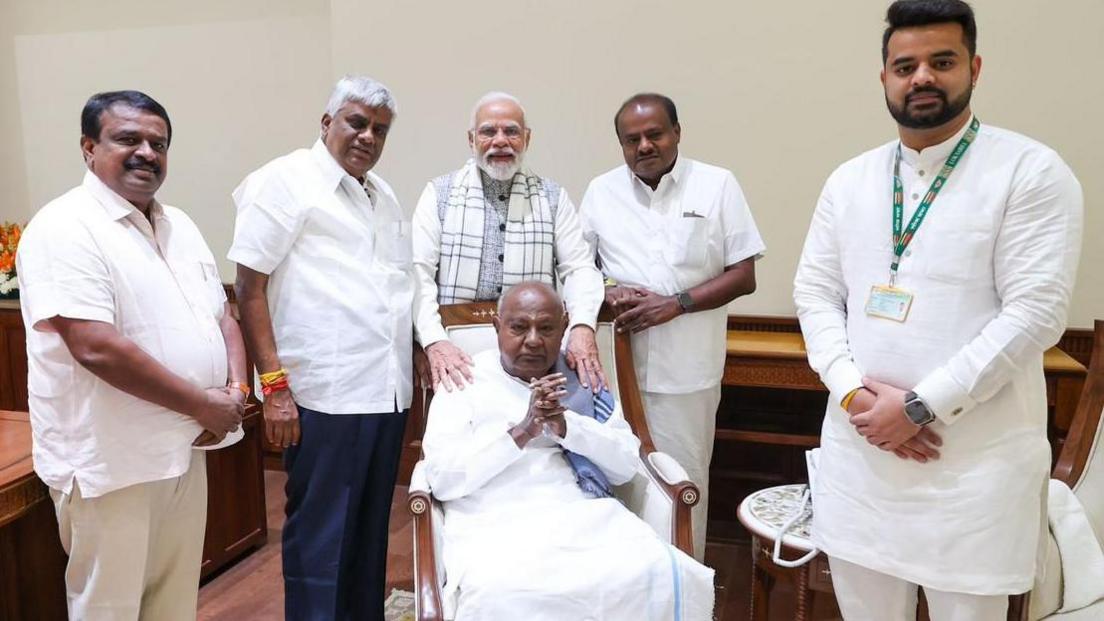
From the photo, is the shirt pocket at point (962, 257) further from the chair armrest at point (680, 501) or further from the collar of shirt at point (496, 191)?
the collar of shirt at point (496, 191)

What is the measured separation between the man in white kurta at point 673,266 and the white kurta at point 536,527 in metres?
0.44

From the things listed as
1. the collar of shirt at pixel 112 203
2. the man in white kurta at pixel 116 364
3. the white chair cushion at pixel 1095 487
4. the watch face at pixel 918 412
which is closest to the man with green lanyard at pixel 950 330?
the watch face at pixel 918 412

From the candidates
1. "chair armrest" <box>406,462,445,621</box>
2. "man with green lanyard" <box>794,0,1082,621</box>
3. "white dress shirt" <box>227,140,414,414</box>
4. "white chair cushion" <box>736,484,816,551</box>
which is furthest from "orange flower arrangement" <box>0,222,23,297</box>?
"man with green lanyard" <box>794,0,1082,621</box>

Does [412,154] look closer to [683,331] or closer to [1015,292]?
[683,331]

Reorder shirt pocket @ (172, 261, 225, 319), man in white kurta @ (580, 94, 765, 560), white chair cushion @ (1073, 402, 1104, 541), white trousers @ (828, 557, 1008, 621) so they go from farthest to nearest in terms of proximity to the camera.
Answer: man in white kurta @ (580, 94, 765, 560) < white chair cushion @ (1073, 402, 1104, 541) < shirt pocket @ (172, 261, 225, 319) < white trousers @ (828, 557, 1008, 621)

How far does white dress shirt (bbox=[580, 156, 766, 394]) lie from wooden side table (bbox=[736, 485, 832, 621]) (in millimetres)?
468

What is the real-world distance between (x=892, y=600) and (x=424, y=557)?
1021mm

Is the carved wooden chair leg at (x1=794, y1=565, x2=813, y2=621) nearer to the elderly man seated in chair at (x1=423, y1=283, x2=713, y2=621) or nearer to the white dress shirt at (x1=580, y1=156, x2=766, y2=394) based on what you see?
the elderly man seated in chair at (x1=423, y1=283, x2=713, y2=621)

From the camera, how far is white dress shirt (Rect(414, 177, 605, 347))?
2.31 m

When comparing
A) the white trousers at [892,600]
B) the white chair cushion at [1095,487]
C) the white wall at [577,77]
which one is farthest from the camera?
the white wall at [577,77]

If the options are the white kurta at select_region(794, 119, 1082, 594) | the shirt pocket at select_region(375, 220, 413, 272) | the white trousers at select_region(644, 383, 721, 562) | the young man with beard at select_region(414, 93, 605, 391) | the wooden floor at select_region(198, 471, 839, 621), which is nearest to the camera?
the white kurta at select_region(794, 119, 1082, 594)

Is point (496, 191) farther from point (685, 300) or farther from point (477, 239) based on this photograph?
point (685, 300)

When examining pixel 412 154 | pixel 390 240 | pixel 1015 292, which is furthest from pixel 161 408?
pixel 412 154

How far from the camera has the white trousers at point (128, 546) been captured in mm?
1735
